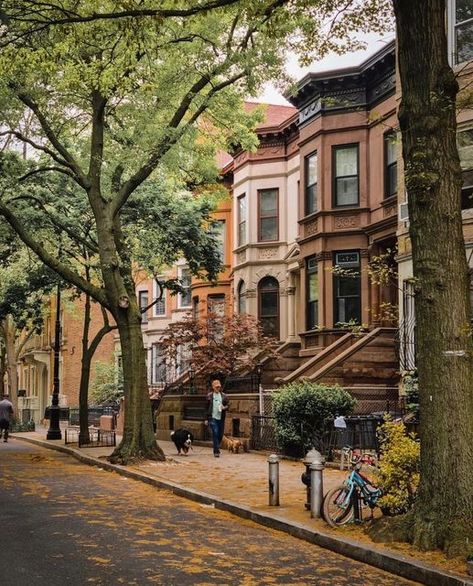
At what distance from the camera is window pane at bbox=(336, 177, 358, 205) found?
92.9 feet

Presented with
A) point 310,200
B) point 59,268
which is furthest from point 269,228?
point 59,268

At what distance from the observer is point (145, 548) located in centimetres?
897

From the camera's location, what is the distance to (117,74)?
1299 centimetres

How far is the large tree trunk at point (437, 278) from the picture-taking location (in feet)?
27.9

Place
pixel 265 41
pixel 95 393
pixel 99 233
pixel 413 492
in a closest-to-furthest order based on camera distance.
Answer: pixel 413 492, pixel 265 41, pixel 99 233, pixel 95 393

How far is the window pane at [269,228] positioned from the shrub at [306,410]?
16.1m

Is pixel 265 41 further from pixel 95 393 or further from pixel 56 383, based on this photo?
pixel 95 393

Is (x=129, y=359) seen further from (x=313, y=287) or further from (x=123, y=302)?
(x=313, y=287)

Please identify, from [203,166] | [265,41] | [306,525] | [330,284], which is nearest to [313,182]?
[330,284]

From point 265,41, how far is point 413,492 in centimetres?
1221

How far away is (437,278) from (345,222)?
19.7 meters

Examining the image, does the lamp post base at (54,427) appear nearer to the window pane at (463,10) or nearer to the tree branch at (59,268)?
the tree branch at (59,268)

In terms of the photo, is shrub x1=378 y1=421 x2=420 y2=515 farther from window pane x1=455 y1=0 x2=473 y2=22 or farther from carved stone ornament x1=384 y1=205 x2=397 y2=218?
carved stone ornament x1=384 y1=205 x2=397 y2=218

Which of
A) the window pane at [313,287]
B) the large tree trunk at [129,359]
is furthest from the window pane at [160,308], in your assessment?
the large tree trunk at [129,359]
